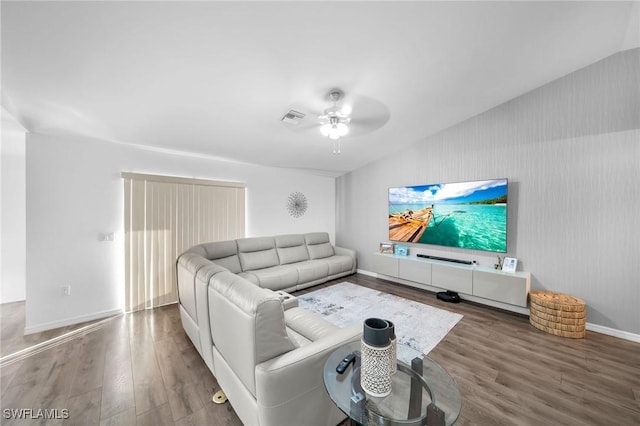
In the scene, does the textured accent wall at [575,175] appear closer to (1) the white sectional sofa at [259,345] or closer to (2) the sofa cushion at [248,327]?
(1) the white sectional sofa at [259,345]

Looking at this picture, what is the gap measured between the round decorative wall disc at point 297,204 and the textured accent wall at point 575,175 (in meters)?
3.03

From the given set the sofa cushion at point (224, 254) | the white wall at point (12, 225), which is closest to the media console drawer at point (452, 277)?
the sofa cushion at point (224, 254)

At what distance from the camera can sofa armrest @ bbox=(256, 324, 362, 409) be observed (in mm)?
1183

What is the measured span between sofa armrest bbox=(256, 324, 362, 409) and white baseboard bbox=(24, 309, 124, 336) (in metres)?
3.18

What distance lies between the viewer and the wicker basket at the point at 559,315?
8.41 feet

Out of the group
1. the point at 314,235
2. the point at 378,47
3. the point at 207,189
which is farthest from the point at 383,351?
the point at 314,235

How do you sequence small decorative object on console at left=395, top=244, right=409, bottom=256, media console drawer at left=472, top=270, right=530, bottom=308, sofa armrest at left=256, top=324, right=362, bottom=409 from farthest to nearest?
small decorative object on console at left=395, top=244, right=409, bottom=256
media console drawer at left=472, top=270, right=530, bottom=308
sofa armrest at left=256, top=324, right=362, bottom=409

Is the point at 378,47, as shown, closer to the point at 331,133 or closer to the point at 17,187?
the point at 331,133

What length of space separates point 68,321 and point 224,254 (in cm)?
192

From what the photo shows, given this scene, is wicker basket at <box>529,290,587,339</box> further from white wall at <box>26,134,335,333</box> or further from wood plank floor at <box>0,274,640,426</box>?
white wall at <box>26,134,335,333</box>

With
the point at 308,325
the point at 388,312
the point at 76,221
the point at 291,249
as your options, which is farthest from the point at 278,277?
the point at 76,221

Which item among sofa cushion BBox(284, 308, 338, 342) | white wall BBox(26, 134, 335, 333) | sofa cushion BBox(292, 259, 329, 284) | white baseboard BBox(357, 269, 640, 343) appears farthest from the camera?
sofa cushion BBox(292, 259, 329, 284)

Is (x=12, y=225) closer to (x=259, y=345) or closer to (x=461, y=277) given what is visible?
(x=259, y=345)

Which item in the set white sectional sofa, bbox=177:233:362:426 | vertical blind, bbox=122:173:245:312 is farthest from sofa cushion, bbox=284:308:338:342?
vertical blind, bbox=122:173:245:312
